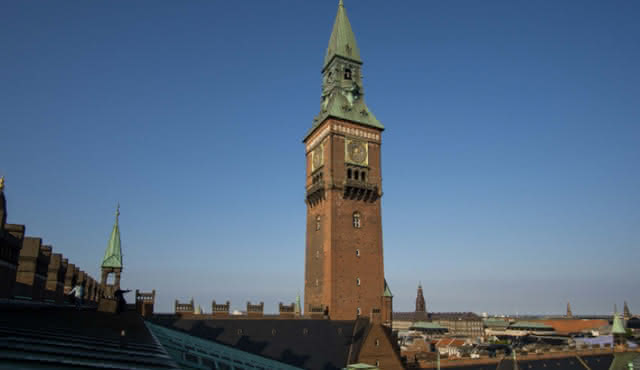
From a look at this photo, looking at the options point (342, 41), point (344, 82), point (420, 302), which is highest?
point (342, 41)

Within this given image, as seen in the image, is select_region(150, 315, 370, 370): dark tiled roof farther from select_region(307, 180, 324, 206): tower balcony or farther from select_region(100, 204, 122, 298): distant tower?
select_region(307, 180, 324, 206): tower balcony

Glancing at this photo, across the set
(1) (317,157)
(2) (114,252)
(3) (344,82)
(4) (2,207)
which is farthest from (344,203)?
(4) (2,207)

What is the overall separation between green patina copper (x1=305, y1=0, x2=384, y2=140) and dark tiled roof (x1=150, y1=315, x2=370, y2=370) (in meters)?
25.1

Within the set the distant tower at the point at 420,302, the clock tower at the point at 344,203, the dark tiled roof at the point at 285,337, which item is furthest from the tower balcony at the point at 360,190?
the distant tower at the point at 420,302

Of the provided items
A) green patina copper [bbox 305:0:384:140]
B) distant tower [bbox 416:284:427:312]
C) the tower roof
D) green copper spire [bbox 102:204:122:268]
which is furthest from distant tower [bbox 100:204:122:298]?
distant tower [bbox 416:284:427:312]

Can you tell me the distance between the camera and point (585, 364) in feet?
207

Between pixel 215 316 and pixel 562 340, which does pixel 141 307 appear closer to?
pixel 215 316

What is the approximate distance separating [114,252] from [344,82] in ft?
110

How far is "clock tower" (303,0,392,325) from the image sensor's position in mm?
51812

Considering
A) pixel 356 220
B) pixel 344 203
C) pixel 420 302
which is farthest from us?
pixel 420 302

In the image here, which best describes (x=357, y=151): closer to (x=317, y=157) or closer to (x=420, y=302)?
(x=317, y=157)

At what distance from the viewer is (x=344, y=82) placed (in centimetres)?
5909

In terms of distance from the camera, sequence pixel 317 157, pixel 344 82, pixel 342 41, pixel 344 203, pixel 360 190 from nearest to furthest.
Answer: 1. pixel 344 203
2. pixel 360 190
3. pixel 317 157
4. pixel 344 82
5. pixel 342 41

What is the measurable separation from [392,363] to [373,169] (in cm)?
2296
